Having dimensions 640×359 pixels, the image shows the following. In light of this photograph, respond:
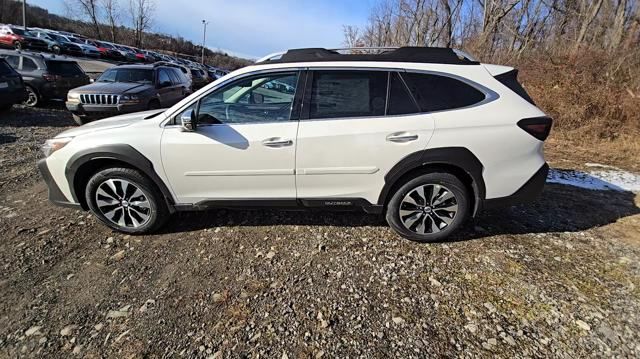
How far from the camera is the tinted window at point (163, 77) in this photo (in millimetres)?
9625

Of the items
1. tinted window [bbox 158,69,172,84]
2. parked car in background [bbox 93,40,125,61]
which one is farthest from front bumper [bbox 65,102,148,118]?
parked car in background [bbox 93,40,125,61]

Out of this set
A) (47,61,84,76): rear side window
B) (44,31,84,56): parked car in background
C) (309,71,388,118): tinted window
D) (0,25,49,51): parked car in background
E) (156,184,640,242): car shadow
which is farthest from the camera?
(44,31,84,56): parked car in background

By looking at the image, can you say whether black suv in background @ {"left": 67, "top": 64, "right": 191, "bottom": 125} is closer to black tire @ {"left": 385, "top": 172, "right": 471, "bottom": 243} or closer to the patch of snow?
black tire @ {"left": 385, "top": 172, "right": 471, "bottom": 243}

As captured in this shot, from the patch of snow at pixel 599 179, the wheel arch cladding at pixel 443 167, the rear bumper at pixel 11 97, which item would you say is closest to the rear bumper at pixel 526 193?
the wheel arch cladding at pixel 443 167

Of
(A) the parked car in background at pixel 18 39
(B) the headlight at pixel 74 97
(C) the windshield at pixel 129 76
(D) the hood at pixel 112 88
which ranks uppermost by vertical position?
(A) the parked car in background at pixel 18 39

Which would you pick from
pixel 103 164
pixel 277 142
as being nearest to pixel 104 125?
pixel 103 164

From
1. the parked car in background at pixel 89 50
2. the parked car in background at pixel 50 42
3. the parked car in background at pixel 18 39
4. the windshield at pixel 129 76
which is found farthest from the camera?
the parked car in background at pixel 89 50

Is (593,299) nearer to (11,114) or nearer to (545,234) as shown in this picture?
(545,234)

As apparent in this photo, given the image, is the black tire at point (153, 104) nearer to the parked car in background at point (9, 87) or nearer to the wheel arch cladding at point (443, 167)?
the parked car in background at point (9, 87)

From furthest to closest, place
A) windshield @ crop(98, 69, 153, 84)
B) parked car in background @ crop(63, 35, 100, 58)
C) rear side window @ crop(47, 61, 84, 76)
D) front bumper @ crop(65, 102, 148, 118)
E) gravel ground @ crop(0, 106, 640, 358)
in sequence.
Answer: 1. parked car in background @ crop(63, 35, 100, 58)
2. rear side window @ crop(47, 61, 84, 76)
3. windshield @ crop(98, 69, 153, 84)
4. front bumper @ crop(65, 102, 148, 118)
5. gravel ground @ crop(0, 106, 640, 358)

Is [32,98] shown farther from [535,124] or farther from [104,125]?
[535,124]

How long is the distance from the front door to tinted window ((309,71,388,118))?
9.0 inches

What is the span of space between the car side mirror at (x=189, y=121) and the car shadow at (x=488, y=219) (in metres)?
1.19

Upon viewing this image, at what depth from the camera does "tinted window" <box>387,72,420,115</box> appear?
3137 millimetres
